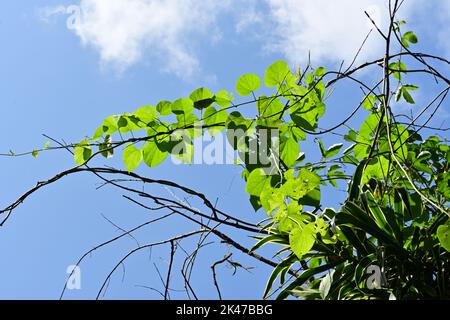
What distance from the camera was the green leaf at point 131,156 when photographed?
1407 mm

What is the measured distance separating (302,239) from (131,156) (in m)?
0.50

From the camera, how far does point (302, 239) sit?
115 centimetres

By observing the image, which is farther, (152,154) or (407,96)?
(407,96)

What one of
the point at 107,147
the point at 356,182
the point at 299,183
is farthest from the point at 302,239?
the point at 107,147

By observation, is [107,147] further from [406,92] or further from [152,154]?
[406,92]

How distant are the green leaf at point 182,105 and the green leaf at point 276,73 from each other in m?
0.21

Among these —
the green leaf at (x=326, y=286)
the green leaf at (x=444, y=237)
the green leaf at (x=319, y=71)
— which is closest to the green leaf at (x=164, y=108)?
the green leaf at (x=319, y=71)

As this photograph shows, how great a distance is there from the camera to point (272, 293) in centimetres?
147

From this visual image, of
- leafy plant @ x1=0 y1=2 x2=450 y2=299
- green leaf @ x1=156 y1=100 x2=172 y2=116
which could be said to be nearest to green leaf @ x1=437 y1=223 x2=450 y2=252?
leafy plant @ x1=0 y1=2 x2=450 y2=299

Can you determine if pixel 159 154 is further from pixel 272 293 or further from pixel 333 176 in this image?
pixel 333 176

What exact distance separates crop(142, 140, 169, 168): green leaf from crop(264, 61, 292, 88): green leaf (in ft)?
1.04

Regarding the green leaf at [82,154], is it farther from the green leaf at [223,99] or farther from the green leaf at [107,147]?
the green leaf at [223,99]
